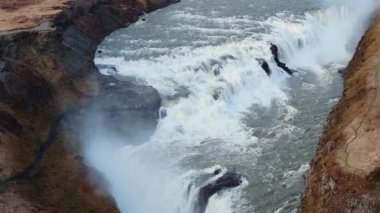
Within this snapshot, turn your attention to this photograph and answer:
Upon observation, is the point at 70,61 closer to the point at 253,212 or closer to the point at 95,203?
the point at 95,203

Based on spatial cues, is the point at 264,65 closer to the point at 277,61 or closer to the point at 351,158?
the point at 277,61

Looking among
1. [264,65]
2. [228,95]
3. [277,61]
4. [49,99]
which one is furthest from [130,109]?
[277,61]

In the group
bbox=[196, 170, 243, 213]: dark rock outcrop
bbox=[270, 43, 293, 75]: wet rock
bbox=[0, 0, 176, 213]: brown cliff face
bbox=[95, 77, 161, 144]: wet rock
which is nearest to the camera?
bbox=[0, 0, 176, 213]: brown cliff face

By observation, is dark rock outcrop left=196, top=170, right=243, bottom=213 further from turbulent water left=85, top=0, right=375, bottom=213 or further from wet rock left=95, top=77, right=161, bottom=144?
wet rock left=95, top=77, right=161, bottom=144

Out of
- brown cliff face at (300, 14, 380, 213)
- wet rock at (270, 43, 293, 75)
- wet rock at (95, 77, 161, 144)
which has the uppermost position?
brown cliff face at (300, 14, 380, 213)

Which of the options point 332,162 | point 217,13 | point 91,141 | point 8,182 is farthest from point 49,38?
point 332,162

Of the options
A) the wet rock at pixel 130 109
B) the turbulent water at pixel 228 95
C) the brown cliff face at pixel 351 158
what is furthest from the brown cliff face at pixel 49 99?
the brown cliff face at pixel 351 158

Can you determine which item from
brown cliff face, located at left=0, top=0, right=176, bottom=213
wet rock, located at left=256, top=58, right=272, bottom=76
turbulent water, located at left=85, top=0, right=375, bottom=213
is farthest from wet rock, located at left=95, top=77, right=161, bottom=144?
wet rock, located at left=256, top=58, right=272, bottom=76
